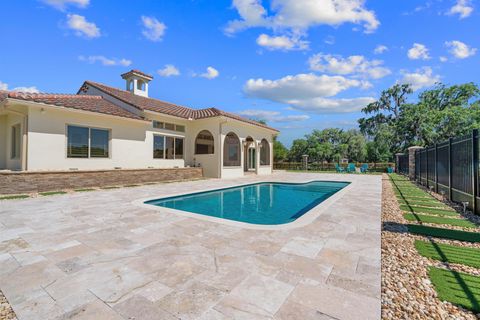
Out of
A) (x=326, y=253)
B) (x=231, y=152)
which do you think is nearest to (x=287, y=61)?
(x=231, y=152)

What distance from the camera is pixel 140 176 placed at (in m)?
12.9

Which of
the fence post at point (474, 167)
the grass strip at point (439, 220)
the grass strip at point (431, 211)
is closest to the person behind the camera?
the grass strip at point (439, 220)

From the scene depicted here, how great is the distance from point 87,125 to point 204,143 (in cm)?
783

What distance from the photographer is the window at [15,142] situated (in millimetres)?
11781

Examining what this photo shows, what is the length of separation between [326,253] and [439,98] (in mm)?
40325

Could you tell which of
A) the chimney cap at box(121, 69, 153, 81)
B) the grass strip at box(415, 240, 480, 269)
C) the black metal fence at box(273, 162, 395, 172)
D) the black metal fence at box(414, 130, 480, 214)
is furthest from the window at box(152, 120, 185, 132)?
the black metal fence at box(273, 162, 395, 172)

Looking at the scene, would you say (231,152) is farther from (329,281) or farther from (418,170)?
(329,281)

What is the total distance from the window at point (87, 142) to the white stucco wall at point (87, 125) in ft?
0.70

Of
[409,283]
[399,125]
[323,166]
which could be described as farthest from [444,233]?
[399,125]

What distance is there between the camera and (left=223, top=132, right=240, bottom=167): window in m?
18.3

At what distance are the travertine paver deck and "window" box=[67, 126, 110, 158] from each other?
7000 millimetres

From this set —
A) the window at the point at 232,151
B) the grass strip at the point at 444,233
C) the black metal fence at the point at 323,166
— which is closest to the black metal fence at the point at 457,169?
the grass strip at the point at 444,233

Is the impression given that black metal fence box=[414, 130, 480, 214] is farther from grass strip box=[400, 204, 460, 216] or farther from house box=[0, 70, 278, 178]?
house box=[0, 70, 278, 178]

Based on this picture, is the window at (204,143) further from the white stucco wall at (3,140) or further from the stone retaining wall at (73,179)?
the white stucco wall at (3,140)
